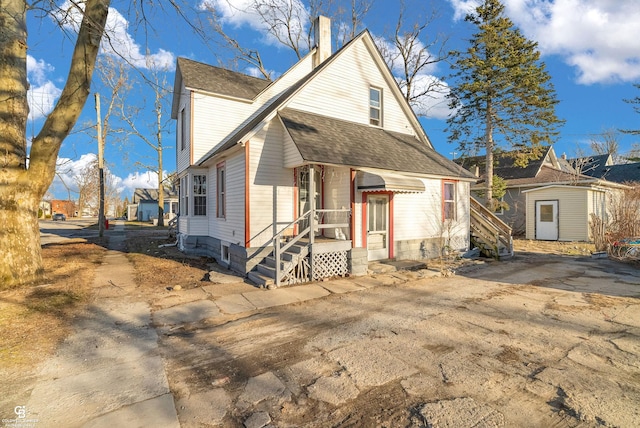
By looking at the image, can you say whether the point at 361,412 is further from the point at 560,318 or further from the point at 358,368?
the point at 560,318

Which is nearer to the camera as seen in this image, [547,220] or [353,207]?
[353,207]

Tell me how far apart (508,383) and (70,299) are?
8136mm

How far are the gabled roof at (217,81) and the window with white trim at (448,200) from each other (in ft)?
30.0

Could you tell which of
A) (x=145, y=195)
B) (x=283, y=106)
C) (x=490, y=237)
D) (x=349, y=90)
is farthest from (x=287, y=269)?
(x=145, y=195)

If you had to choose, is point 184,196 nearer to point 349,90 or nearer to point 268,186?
point 268,186

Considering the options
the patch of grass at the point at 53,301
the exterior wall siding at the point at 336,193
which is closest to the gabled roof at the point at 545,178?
the exterior wall siding at the point at 336,193

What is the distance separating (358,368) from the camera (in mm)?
3955

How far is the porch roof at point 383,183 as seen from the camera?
30.0ft

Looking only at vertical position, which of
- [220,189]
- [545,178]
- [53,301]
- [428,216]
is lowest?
[53,301]

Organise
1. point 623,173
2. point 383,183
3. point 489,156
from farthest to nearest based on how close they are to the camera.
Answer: point 623,173 → point 489,156 → point 383,183

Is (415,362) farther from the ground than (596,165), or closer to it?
closer to it

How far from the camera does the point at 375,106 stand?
13.3 meters

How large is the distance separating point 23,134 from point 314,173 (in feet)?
24.6

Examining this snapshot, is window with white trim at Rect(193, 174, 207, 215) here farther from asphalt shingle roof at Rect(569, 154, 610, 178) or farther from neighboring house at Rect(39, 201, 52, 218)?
neighboring house at Rect(39, 201, 52, 218)
